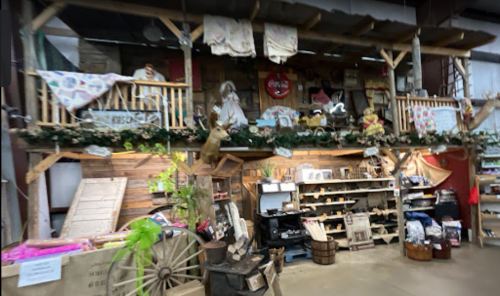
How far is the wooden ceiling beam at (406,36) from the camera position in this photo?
516cm

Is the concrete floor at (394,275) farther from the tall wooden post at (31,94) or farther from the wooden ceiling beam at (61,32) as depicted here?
the wooden ceiling beam at (61,32)

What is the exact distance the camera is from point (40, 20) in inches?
136

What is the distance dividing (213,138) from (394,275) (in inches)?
158

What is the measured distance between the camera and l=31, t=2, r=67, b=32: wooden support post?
3434 mm

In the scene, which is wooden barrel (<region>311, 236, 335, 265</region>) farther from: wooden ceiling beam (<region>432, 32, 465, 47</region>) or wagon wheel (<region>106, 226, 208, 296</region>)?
wooden ceiling beam (<region>432, 32, 465, 47</region>)

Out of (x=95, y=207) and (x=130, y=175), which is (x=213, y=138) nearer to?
(x=130, y=175)

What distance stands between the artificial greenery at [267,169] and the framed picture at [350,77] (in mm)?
3541

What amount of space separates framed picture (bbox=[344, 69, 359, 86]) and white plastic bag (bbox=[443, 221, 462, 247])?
4.41 metres

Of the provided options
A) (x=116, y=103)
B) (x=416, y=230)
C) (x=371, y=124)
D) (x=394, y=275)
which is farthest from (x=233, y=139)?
(x=416, y=230)

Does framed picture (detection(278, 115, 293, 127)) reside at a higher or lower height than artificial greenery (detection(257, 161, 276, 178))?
higher

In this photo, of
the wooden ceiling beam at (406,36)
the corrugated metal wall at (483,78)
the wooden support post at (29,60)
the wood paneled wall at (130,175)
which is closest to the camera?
the wooden support post at (29,60)

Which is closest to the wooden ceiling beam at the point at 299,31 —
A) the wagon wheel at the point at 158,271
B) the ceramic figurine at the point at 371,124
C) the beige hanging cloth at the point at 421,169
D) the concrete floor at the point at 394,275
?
the ceramic figurine at the point at 371,124

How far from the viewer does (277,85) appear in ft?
21.5

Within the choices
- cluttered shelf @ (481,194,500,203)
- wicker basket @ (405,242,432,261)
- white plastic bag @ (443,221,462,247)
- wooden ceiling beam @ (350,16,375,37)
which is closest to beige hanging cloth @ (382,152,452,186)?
cluttered shelf @ (481,194,500,203)
